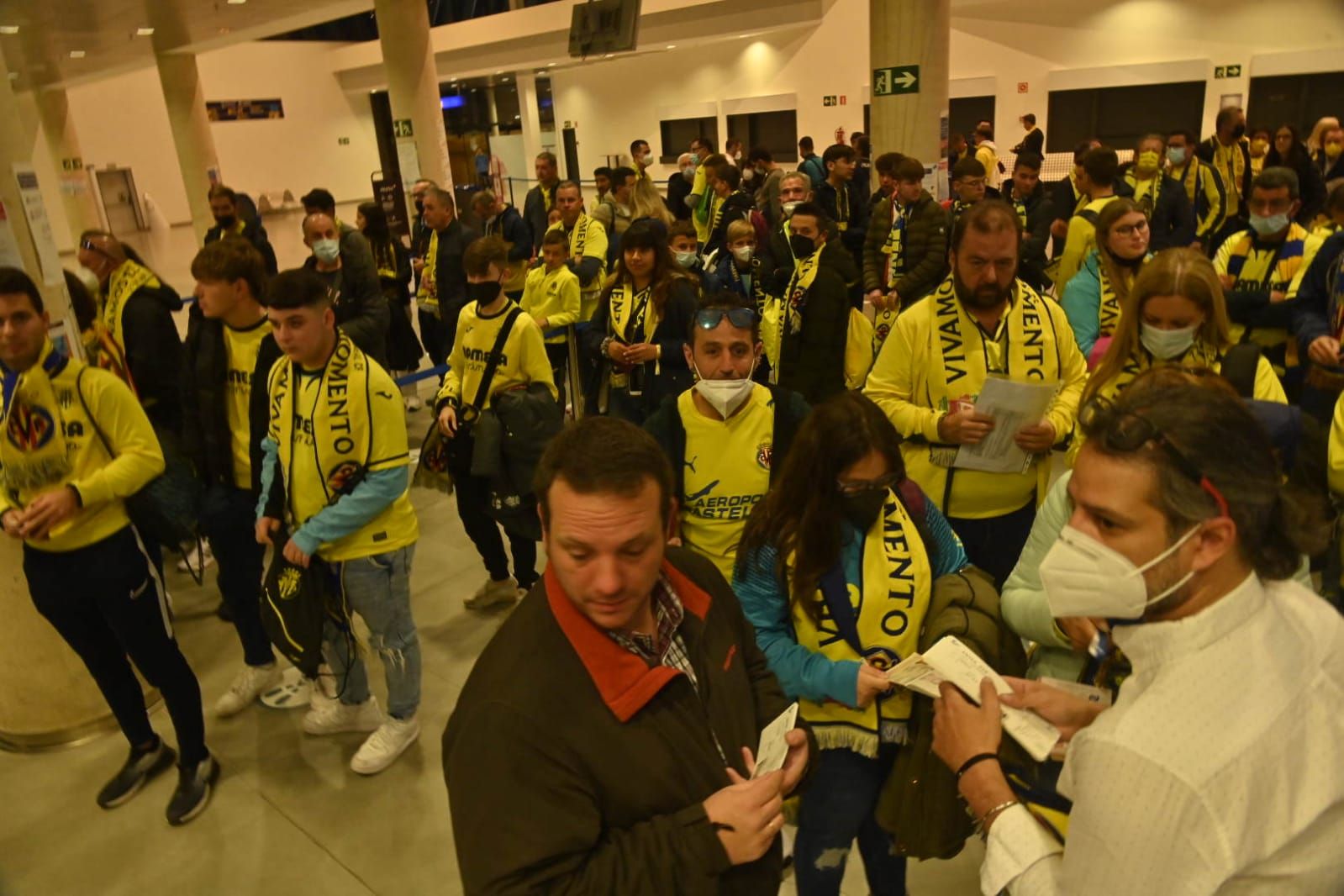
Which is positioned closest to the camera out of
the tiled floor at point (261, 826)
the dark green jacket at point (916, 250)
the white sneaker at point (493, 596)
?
the tiled floor at point (261, 826)

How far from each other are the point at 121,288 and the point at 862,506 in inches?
156

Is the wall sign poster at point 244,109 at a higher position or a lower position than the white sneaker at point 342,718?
higher

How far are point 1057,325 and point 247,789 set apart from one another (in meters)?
3.41

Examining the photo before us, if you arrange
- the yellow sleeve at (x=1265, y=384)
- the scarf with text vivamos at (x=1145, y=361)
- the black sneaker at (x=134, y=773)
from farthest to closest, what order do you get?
the black sneaker at (x=134, y=773), the scarf with text vivamos at (x=1145, y=361), the yellow sleeve at (x=1265, y=384)

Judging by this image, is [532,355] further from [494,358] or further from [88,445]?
[88,445]

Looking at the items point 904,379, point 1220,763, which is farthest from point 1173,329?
point 1220,763

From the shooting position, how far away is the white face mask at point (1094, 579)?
1271 millimetres

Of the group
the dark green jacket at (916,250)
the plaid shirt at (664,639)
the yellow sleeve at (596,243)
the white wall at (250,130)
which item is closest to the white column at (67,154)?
the white wall at (250,130)

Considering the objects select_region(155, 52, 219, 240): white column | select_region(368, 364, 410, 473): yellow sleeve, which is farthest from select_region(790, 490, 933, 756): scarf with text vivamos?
select_region(155, 52, 219, 240): white column

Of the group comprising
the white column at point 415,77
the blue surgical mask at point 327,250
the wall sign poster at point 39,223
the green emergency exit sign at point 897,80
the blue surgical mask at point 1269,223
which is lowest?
the blue surgical mask at point 1269,223

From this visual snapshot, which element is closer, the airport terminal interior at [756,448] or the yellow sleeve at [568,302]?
the airport terminal interior at [756,448]

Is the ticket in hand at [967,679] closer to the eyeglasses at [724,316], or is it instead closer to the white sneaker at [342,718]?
the eyeglasses at [724,316]

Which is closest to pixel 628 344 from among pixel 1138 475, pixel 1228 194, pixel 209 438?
pixel 209 438

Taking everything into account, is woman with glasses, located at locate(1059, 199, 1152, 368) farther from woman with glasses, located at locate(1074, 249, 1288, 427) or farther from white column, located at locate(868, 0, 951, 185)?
white column, located at locate(868, 0, 951, 185)
